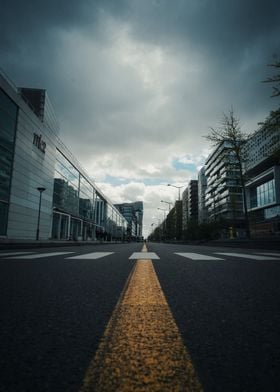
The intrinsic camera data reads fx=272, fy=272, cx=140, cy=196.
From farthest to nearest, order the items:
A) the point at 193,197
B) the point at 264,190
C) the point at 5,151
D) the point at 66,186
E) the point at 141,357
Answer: the point at 193,197 < the point at 264,190 < the point at 66,186 < the point at 5,151 < the point at 141,357

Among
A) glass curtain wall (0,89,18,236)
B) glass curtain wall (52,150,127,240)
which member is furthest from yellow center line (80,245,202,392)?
glass curtain wall (52,150,127,240)

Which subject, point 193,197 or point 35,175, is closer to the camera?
point 35,175

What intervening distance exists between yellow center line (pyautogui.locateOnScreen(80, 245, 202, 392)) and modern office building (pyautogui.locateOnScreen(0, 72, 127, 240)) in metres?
29.3

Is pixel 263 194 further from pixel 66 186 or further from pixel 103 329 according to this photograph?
pixel 103 329

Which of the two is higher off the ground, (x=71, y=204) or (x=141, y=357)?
(x=71, y=204)

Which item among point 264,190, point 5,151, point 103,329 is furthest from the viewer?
point 264,190

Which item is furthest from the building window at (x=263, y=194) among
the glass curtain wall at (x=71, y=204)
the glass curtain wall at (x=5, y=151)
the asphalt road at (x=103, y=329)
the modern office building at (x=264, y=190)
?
the asphalt road at (x=103, y=329)

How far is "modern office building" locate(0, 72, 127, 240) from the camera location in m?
33.2

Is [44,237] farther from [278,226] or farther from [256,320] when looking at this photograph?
[256,320]

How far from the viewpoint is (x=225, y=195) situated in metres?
89.1

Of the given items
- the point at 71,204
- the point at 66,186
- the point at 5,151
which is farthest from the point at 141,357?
the point at 71,204

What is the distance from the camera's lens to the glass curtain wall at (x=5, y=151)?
32062 millimetres

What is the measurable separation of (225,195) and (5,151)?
71.7 meters

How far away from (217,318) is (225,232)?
77.6 meters
